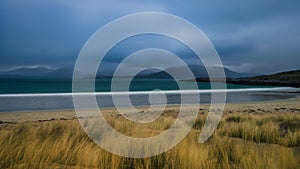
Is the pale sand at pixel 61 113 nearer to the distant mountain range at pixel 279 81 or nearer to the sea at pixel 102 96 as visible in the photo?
the sea at pixel 102 96

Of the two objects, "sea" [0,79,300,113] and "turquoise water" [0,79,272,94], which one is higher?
"turquoise water" [0,79,272,94]

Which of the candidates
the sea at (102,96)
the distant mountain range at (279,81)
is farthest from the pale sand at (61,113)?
the distant mountain range at (279,81)

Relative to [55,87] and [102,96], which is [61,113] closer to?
[102,96]

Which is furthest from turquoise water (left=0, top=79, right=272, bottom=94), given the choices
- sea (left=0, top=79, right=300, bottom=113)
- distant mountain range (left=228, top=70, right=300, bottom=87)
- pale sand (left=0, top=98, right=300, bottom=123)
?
pale sand (left=0, top=98, right=300, bottom=123)

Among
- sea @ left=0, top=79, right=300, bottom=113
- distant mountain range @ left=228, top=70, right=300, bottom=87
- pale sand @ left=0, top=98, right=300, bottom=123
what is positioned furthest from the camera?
distant mountain range @ left=228, top=70, right=300, bottom=87

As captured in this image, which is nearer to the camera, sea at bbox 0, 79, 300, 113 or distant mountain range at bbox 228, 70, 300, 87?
sea at bbox 0, 79, 300, 113

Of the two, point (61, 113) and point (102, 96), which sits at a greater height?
point (102, 96)

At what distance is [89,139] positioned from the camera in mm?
5746

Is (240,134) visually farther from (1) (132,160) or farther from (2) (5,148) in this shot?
(2) (5,148)

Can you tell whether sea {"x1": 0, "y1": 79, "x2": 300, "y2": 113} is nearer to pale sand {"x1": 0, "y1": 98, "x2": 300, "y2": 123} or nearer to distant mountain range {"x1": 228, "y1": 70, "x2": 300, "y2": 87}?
pale sand {"x1": 0, "y1": 98, "x2": 300, "y2": 123}

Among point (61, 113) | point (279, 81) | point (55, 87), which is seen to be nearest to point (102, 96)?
point (61, 113)

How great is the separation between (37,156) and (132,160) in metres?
1.37

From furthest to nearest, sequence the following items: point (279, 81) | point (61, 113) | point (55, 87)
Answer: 1. point (279, 81)
2. point (55, 87)
3. point (61, 113)

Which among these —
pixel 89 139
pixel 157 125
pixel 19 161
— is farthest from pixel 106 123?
pixel 19 161
